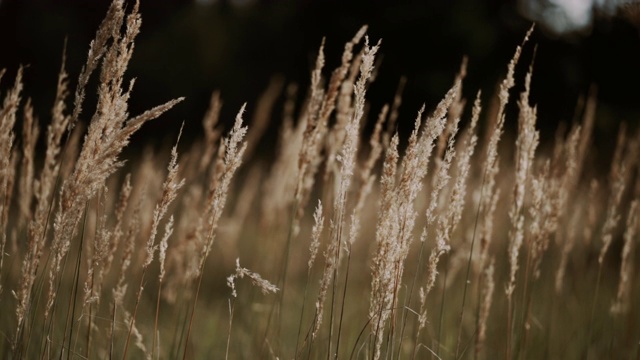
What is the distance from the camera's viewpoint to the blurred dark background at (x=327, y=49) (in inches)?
496

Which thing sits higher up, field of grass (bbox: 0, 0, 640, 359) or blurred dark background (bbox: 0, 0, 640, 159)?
blurred dark background (bbox: 0, 0, 640, 159)

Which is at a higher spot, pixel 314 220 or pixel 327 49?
pixel 327 49

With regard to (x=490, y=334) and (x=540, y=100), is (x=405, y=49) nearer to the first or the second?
(x=540, y=100)

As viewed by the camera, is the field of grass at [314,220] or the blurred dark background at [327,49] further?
the blurred dark background at [327,49]

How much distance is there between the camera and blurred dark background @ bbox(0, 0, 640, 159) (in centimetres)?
1261

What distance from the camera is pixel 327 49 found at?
50.9 feet

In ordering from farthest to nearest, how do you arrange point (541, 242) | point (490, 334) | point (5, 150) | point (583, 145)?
1. point (490, 334)
2. point (583, 145)
3. point (541, 242)
4. point (5, 150)

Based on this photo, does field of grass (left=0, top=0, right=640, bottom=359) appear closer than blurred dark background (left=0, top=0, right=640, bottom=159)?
Yes

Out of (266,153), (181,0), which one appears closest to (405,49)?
(266,153)

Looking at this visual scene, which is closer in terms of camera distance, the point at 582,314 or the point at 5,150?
the point at 5,150

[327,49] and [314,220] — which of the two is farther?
[327,49]

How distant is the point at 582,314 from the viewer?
3.36m

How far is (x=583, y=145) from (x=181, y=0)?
17.1 m

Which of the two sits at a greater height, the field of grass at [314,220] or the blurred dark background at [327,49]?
the blurred dark background at [327,49]
